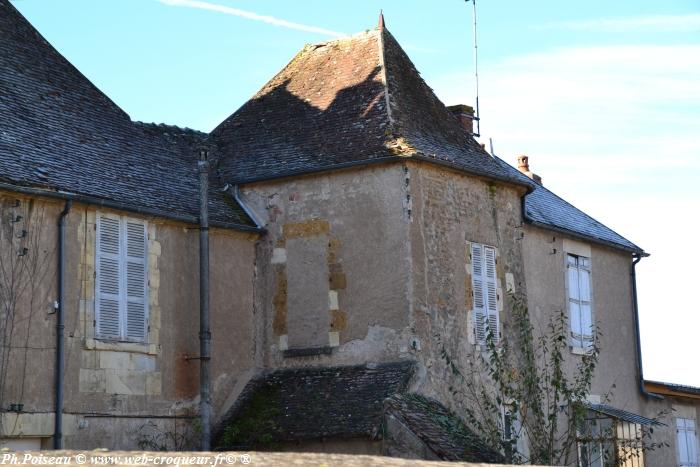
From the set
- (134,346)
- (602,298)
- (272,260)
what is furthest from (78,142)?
(602,298)

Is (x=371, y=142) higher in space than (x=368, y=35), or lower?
lower

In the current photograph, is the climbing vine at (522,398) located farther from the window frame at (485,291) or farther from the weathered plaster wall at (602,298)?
the weathered plaster wall at (602,298)

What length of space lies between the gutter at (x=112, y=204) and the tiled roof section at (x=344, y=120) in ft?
3.69

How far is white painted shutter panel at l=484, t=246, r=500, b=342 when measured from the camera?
17844 millimetres

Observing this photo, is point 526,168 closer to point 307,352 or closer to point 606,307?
point 606,307

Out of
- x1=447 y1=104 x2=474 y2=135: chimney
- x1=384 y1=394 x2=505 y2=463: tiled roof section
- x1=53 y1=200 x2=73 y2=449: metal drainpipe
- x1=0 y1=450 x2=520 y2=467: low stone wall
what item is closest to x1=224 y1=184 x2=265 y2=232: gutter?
x1=53 y1=200 x2=73 y2=449: metal drainpipe

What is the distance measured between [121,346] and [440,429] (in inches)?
154

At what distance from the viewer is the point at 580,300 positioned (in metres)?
20.4

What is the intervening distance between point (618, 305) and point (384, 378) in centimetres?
654

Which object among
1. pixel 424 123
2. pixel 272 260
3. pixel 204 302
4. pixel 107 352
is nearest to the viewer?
pixel 107 352

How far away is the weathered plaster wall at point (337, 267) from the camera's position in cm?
1669

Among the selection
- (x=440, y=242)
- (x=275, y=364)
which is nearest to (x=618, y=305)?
(x=440, y=242)

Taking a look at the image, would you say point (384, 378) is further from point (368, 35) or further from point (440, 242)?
point (368, 35)

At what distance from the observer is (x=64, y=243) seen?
49.4 ft
